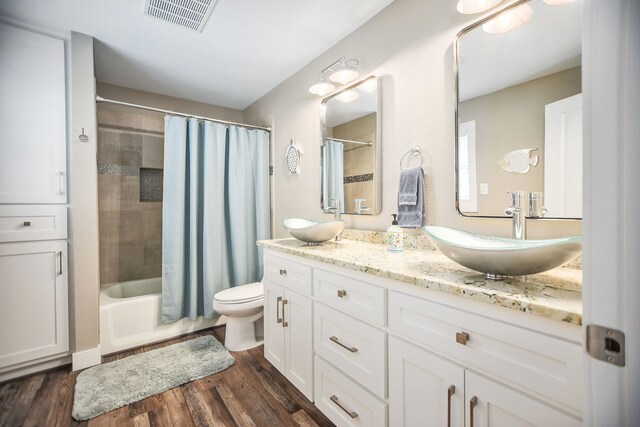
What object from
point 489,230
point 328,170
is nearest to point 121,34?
point 328,170

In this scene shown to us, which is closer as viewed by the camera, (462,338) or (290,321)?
(462,338)

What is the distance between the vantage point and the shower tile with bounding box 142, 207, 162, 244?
2.90 m

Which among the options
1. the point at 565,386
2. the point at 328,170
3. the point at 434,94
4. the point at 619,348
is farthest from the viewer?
the point at 328,170

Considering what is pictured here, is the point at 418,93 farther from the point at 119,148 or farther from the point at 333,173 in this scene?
the point at 119,148

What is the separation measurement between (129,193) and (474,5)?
307cm

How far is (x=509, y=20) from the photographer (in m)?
1.23

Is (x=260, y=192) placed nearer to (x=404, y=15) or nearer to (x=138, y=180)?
(x=138, y=180)

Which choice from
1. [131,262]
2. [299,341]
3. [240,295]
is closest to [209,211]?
[240,295]

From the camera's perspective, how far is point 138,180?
286 cm

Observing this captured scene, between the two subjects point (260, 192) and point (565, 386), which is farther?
point (260, 192)

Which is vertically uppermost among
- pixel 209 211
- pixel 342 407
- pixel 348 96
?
pixel 348 96

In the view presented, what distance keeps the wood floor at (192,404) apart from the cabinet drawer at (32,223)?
2.97 ft

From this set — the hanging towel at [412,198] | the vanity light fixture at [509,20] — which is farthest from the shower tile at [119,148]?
the vanity light fixture at [509,20]

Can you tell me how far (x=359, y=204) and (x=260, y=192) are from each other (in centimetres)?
123
